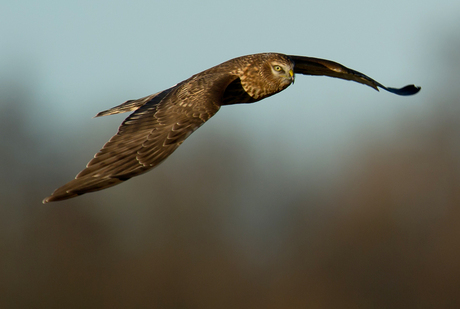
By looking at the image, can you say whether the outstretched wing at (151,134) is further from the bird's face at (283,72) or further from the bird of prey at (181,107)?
the bird's face at (283,72)

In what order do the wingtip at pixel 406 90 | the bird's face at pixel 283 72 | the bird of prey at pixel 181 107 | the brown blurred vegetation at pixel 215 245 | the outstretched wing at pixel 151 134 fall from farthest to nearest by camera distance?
the brown blurred vegetation at pixel 215 245 → the wingtip at pixel 406 90 → the bird's face at pixel 283 72 → the bird of prey at pixel 181 107 → the outstretched wing at pixel 151 134

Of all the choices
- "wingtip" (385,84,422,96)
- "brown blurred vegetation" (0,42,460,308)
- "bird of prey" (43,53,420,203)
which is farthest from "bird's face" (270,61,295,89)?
"brown blurred vegetation" (0,42,460,308)

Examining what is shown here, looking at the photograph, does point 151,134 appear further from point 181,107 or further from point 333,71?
point 333,71

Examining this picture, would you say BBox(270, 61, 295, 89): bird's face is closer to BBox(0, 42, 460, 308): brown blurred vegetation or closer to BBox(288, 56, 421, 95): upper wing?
BBox(288, 56, 421, 95): upper wing

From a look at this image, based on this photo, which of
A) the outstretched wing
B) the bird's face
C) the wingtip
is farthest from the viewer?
the wingtip

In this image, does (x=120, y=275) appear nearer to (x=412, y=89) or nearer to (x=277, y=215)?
(x=277, y=215)

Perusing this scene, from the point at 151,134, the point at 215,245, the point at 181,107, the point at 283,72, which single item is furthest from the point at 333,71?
the point at 215,245

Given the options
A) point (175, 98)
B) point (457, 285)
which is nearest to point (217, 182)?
point (457, 285)

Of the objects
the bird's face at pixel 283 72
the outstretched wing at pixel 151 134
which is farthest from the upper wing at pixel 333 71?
the outstretched wing at pixel 151 134
